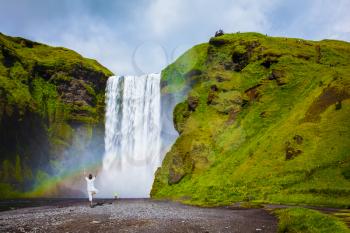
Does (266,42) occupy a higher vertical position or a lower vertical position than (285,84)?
higher

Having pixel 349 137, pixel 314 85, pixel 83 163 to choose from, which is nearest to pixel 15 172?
pixel 83 163

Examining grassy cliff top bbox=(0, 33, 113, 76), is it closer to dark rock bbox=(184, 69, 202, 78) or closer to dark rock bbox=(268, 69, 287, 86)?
dark rock bbox=(184, 69, 202, 78)

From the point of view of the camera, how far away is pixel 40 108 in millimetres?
131000

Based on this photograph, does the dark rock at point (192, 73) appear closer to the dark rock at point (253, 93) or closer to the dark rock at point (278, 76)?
the dark rock at point (253, 93)

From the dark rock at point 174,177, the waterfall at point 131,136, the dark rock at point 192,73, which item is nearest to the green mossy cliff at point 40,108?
the waterfall at point 131,136

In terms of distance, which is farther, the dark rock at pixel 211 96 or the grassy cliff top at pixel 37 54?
the grassy cliff top at pixel 37 54

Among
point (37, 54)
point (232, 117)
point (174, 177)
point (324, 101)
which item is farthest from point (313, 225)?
point (37, 54)

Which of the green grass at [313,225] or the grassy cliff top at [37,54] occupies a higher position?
the grassy cliff top at [37,54]

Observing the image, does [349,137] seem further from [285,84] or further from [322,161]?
[285,84]

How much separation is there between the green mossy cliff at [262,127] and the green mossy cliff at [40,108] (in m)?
45.7

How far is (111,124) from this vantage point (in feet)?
430

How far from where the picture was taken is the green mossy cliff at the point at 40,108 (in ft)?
365

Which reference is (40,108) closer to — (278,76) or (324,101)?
(278,76)

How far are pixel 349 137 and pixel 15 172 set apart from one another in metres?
91.8
